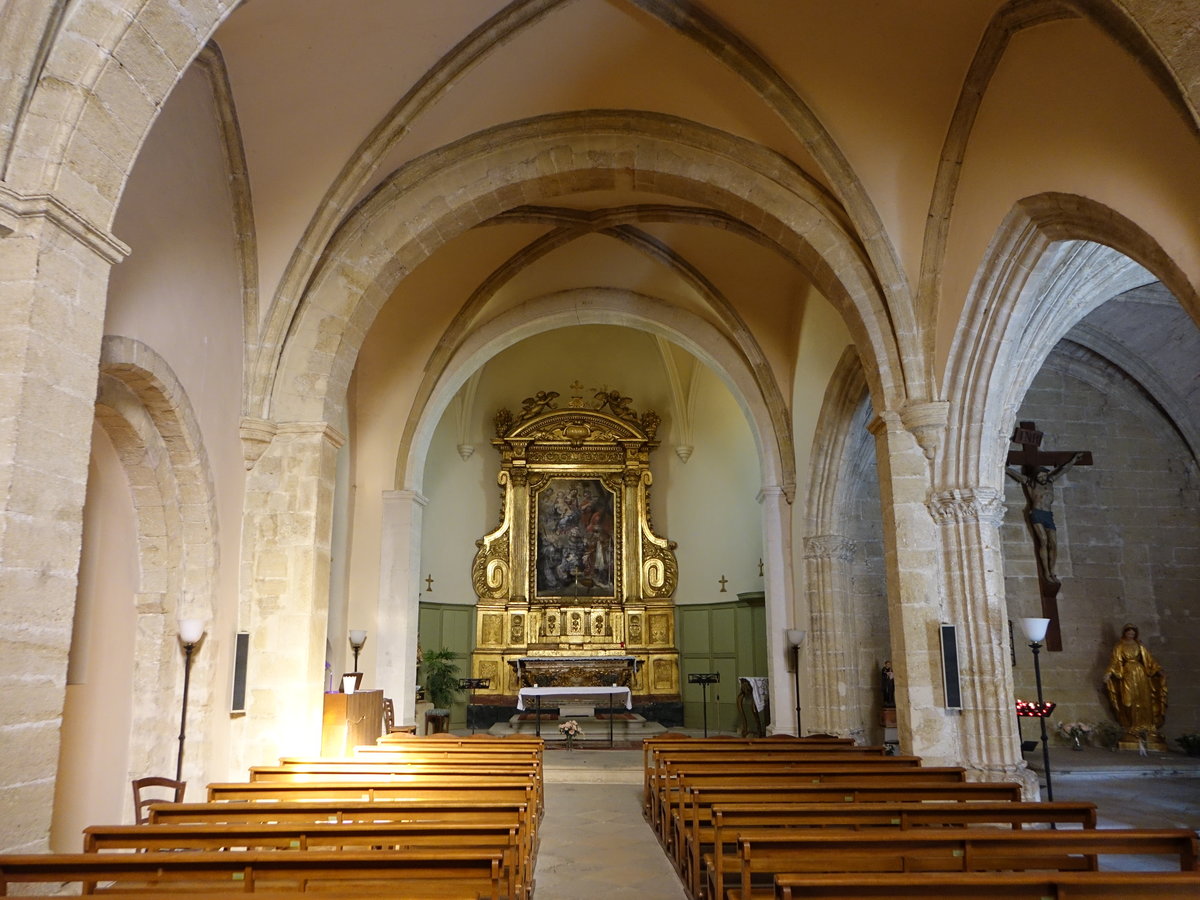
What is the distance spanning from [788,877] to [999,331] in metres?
5.98

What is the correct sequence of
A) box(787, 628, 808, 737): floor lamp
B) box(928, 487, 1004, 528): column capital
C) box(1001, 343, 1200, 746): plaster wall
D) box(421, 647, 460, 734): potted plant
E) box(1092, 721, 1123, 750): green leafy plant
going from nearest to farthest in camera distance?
box(928, 487, 1004, 528): column capital → box(787, 628, 808, 737): floor lamp → box(1092, 721, 1123, 750): green leafy plant → box(1001, 343, 1200, 746): plaster wall → box(421, 647, 460, 734): potted plant

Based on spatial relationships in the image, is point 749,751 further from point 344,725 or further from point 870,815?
point 344,725

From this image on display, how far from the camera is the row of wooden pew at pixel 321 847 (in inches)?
132

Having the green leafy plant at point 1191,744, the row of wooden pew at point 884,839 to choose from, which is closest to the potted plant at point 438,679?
the row of wooden pew at point 884,839

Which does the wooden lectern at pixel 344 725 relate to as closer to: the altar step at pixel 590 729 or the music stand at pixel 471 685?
the altar step at pixel 590 729

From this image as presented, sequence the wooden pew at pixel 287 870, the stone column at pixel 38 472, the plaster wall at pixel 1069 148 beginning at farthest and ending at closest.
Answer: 1. the plaster wall at pixel 1069 148
2. the stone column at pixel 38 472
3. the wooden pew at pixel 287 870

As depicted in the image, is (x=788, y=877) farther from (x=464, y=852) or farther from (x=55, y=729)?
(x=55, y=729)

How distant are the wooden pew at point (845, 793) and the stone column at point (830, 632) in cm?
588

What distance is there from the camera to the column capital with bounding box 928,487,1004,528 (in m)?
7.88

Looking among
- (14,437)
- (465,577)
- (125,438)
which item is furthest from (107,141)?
(465,577)

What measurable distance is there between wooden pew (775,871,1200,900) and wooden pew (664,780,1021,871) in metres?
2.02

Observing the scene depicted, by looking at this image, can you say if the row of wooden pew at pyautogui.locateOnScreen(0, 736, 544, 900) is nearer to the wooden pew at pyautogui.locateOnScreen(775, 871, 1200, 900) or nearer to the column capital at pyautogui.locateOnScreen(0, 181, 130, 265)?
the wooden pew at pyautogui.locateOnScreen(775, 871, 1200, 900)

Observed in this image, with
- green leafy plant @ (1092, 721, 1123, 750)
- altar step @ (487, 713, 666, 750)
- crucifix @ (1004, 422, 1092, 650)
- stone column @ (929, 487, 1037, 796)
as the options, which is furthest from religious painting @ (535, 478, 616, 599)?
stone column @ (929, 487, 1037, 796)

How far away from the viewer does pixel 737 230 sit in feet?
36.6
